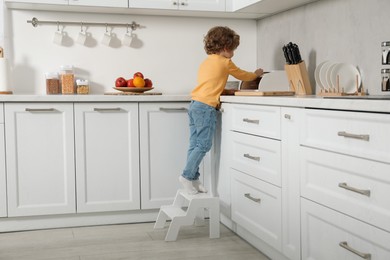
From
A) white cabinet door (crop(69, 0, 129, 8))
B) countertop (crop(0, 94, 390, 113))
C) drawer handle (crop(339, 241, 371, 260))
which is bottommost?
drawer handle (crop(339, 241, 371, 260))

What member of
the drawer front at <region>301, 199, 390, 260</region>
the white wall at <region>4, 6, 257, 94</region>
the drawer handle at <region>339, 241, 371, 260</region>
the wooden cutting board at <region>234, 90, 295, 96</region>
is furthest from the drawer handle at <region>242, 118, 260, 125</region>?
the white wall at <region>4, 6, 257, 94</region>

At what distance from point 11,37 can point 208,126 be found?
1.52m

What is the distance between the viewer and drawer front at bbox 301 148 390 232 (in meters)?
1.93

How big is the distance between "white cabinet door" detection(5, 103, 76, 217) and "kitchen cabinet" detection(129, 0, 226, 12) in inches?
33.8

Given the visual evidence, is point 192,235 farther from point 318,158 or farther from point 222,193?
point 318,158

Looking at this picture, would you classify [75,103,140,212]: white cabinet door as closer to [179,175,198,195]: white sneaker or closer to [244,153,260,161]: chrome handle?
[179,175,198,195]: white sneaker

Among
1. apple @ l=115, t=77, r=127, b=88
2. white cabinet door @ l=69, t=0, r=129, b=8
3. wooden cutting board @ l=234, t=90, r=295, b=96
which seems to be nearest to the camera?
wooden cutting board @ l=234, t=90, r=295, b=96

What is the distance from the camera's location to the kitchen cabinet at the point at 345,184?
76.2 inches

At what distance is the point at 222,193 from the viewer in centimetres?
353

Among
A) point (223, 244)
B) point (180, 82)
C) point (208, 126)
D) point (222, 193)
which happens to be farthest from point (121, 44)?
point (223, 244)

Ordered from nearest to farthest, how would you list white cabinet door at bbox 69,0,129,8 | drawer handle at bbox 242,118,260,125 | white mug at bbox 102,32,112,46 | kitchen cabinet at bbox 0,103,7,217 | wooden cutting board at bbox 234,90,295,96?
drawer handle at bbox 242,118,260,125 → wooden cutting board at bbox 234,90,295,96 → kitchen cabinet at bbox 0,103,7,217 → white cabinet door at bbox 69,0,129,8 → white mug at bbox 102,32,112,46

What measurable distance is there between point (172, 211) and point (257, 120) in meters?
0.80

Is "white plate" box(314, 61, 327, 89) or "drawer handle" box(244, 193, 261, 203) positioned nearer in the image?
"drawer handle" box(244, 193, 261, 203)

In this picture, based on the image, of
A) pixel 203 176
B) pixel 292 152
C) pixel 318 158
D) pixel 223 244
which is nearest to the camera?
pixel 318 158
